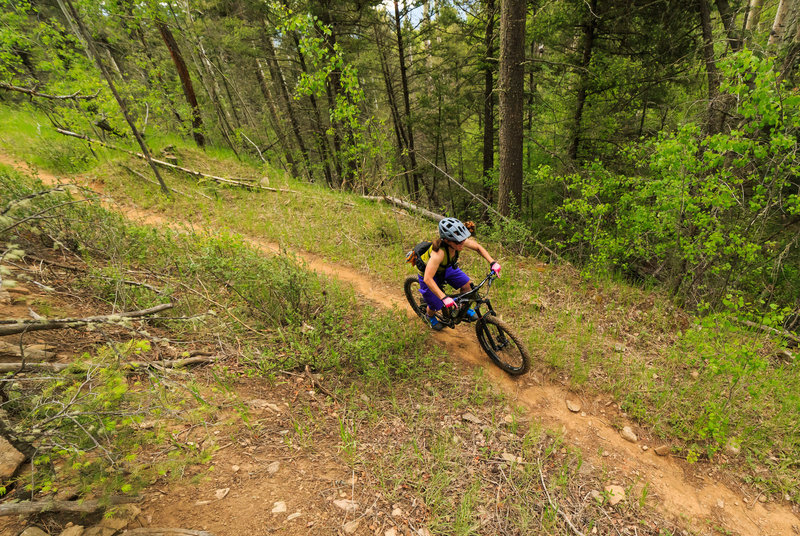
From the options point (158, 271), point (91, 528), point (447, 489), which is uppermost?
point (158, 271)

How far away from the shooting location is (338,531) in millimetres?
2902

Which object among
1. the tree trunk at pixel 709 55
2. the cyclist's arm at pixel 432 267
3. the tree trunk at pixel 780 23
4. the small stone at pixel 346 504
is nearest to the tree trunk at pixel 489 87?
the tree trunk at pixel 709 55

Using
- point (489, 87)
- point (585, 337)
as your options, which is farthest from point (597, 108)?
point (585, 337)

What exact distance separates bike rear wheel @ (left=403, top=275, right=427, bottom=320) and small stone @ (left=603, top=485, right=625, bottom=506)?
344 cm

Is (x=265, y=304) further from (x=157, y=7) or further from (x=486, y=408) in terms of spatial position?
(x=157, y=7)

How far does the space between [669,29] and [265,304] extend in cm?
1263

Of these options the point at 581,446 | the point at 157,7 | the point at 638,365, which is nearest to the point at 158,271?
the point at 581,446

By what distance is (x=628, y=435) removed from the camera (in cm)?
417

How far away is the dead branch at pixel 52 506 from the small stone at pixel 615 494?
4.86 m

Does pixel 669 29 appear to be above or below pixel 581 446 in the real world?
above

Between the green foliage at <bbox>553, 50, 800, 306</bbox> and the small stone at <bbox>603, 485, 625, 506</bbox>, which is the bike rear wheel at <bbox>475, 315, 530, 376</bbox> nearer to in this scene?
the small stone at <bbox>603, 485, 625, 506</bbox>

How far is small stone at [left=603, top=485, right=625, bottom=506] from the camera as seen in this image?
345cm

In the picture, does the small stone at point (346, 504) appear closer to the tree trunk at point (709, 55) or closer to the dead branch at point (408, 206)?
the dead branch at point (408, 206)

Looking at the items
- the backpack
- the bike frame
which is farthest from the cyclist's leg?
the backpack
